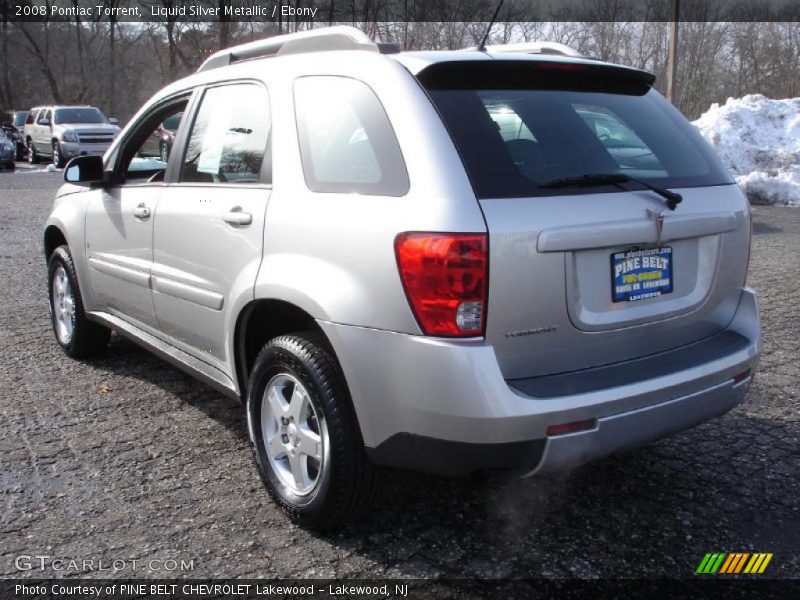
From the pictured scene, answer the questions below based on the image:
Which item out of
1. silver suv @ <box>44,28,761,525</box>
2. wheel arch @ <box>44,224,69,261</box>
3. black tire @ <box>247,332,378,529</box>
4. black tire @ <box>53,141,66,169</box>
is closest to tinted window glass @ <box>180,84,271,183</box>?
silver suv @ <box>44,28,761,525</box>

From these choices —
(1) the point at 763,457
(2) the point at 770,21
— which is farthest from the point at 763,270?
(2) the point at 770,21

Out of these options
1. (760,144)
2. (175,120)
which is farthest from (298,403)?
(760,144)

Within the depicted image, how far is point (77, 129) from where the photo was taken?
24.1 meters

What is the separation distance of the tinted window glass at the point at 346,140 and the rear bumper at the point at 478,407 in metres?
0.54

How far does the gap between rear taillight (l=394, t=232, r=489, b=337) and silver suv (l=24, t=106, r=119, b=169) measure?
2289 centimetres

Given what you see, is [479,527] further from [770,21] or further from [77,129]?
[770,21]

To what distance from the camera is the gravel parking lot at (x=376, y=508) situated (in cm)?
290

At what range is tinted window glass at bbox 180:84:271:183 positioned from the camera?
11.1ft

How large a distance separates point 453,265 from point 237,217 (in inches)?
47.0

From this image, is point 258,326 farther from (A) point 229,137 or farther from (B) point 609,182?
(B) point 609,182

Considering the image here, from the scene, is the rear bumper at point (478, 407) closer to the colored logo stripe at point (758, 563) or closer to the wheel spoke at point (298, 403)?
the wheel spoke at point (298, 403)

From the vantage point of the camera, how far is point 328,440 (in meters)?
2.85

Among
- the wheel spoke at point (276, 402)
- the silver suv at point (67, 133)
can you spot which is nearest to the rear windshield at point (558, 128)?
the wheel spoke at point (276, 402)

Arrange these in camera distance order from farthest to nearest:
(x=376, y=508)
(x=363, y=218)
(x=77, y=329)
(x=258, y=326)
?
(x=77, y=329)
(x=258, y=326)
(x=376, y=508)
(x=363, y=218)
